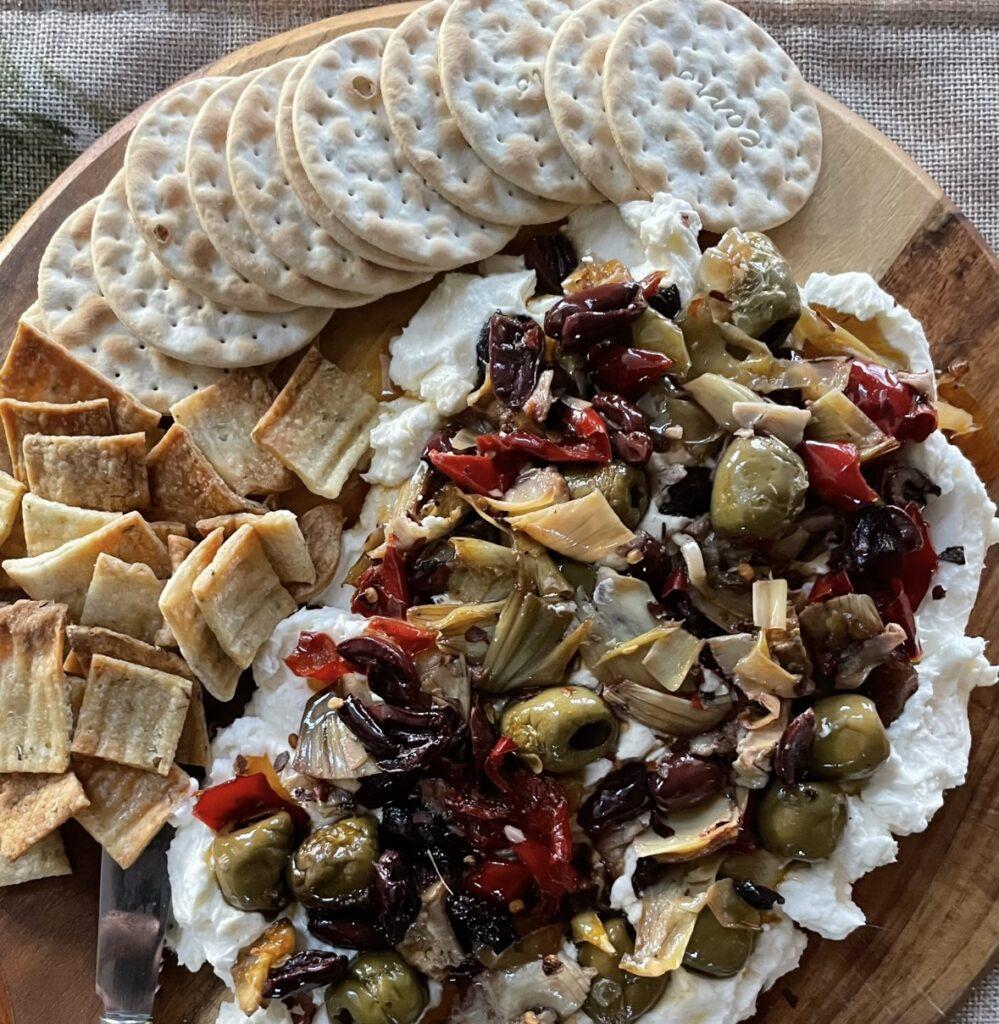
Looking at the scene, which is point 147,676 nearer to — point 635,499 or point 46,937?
point 46,937

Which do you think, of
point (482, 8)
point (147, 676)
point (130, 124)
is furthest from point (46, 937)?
point (482, 8)

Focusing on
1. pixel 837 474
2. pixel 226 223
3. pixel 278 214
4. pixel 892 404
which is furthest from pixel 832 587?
pixel 226 223

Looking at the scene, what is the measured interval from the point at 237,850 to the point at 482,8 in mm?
2517

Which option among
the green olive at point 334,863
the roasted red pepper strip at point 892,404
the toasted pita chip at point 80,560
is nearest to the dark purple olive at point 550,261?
the roasted red pepper strip at point 892,404

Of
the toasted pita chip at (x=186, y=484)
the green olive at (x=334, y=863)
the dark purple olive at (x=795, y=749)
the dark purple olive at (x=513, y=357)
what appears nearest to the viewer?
the dark purple olive at (x=795, y=749)

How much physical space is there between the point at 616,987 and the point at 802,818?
649mm

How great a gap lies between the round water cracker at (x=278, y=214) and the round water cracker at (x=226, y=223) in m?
0.04

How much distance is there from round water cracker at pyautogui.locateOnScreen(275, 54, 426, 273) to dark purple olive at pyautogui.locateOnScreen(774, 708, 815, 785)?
167 centimetres

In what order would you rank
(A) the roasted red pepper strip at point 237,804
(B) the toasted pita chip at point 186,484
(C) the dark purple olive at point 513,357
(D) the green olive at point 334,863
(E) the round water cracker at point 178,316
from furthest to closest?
(E) the round water cracker at point 178,316, (B) the toasted pita chip at point 186,484, (C) the dark purple olive at point 513,357, (A) the roasted red pepper strip at point 237,804, (D) the green olive at point 334,863

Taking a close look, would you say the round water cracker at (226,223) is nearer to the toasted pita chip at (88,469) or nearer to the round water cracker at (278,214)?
the round water cracker at (278,214)

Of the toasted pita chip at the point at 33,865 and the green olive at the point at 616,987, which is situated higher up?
the green olive at the point at 616,987

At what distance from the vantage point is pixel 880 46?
383cm

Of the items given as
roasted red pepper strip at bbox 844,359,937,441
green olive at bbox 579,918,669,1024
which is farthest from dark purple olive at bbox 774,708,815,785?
roasted red pepper strip at bbox 844,359,937,441

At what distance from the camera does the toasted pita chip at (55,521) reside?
3.12 m
